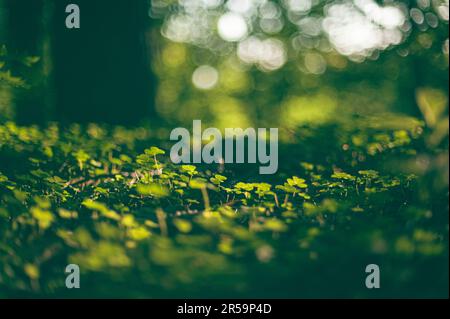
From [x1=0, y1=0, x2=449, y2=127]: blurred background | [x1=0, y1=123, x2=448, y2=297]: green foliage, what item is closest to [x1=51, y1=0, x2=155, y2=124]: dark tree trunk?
[x1=0, y1=0, x2=449, y2=127]: blurred background

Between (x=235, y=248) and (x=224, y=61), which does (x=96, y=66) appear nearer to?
(x=235, y=248)

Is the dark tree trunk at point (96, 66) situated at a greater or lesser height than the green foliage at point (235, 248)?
greater

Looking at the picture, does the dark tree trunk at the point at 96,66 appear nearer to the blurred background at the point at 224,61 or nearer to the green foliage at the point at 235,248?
the blurred background at the point at 224,61

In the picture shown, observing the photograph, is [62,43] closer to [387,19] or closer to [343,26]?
[387,19]

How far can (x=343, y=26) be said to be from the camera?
10844mm

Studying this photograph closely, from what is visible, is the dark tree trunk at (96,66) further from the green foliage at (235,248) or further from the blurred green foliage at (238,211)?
the green foliage at (235,248)

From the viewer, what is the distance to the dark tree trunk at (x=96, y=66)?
6574 millimetres

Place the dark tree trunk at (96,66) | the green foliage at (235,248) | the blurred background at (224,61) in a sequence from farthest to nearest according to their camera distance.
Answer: the dark tree trunk at (96,66) < the blurred background at (224,61) < the green foliage at (235,248)

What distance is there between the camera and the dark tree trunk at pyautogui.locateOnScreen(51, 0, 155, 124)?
6.57 metres

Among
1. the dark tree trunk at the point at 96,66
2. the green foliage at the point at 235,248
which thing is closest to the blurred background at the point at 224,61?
the dark tree trunk at the point at 96,66

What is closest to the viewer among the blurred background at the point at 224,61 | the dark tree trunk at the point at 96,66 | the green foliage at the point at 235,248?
the green foliage at the point at 235,248

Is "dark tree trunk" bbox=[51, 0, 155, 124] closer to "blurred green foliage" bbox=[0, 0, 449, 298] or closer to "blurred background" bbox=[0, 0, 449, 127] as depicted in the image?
"blurred background" bbox=[0, 0, 449, 127]

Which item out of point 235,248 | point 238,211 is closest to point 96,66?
point 238,211

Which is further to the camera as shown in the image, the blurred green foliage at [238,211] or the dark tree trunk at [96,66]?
the dark tree trunk at [96,66]
